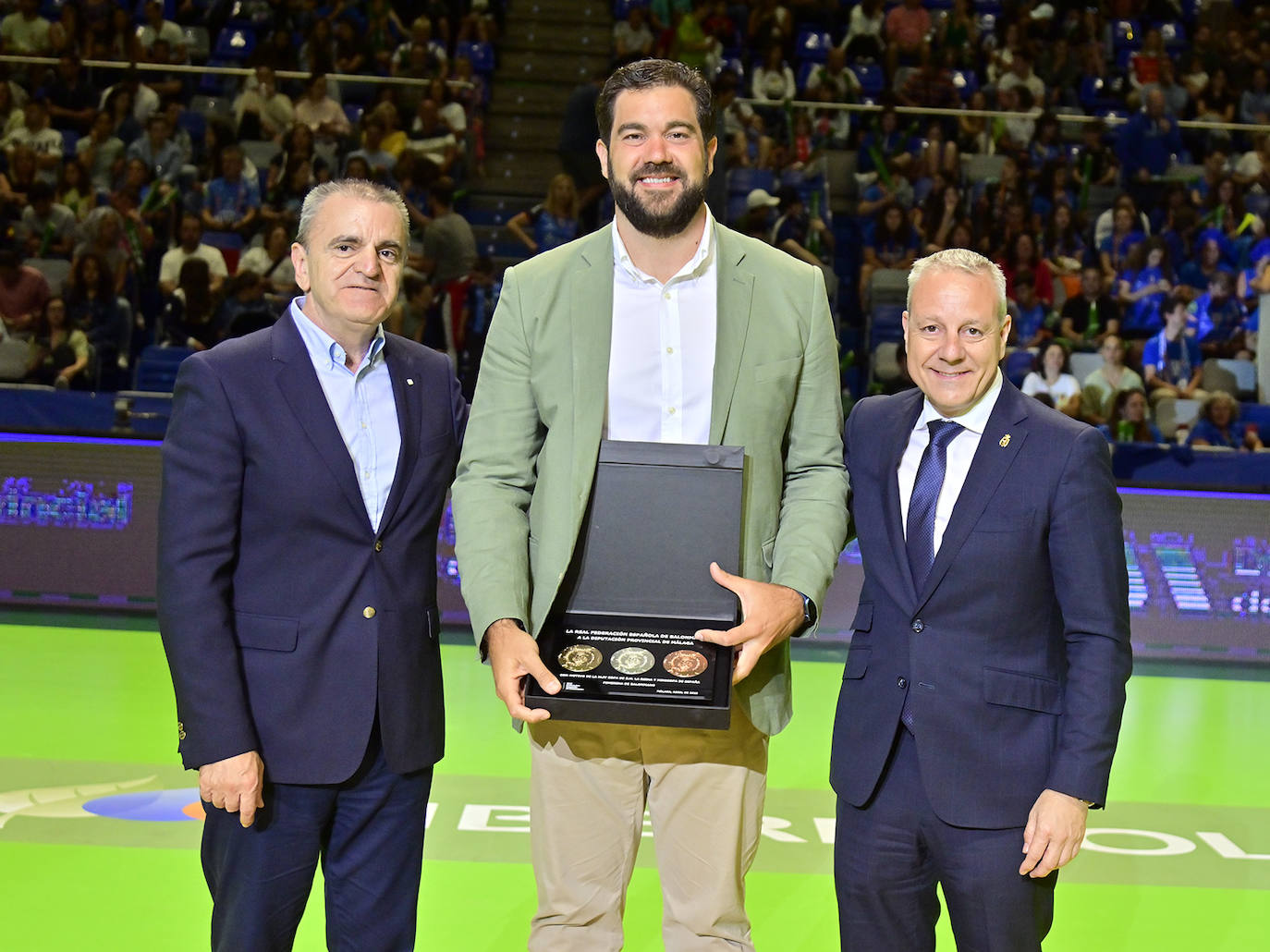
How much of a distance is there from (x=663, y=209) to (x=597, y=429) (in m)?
0.42

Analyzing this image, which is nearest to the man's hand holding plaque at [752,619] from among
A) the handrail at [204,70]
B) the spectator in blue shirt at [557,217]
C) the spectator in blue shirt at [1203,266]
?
the spectator in blue shirt at [557,217]

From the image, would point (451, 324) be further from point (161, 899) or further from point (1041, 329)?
point (161, 899)

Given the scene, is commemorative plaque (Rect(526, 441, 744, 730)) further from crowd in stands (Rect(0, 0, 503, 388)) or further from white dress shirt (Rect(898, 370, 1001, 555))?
crowd in stands (Rect(0, 0, 503, 388))

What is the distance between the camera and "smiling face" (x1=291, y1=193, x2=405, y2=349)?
260 cm

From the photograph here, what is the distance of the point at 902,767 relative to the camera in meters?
2.51

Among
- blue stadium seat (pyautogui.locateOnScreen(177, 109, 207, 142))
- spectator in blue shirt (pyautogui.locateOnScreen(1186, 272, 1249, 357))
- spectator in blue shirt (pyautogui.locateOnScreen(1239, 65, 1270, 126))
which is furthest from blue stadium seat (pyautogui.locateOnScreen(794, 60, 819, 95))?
blue stadium seat (pyautogui.locateOnScreen(177, 109, 207, 142))

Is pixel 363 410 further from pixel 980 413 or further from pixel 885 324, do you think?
pixel 885 324

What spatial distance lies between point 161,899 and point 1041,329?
7.22 m

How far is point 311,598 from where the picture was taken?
258 cm

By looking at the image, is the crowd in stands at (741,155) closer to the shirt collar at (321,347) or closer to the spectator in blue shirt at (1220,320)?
the spectator in blue shirt at (1220,320)

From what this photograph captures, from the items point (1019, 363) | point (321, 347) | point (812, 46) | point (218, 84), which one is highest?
point (812, 46)

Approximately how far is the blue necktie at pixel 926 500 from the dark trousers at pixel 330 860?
3.39 ft

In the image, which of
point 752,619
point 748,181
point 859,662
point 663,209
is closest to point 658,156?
point 663,209

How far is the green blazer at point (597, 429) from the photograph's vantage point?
2.54m
